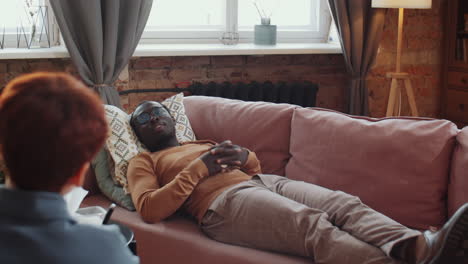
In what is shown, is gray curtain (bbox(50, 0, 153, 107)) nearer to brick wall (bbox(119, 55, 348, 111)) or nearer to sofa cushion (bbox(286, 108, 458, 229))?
brick wall (bbox(119, 55, 348, 111))

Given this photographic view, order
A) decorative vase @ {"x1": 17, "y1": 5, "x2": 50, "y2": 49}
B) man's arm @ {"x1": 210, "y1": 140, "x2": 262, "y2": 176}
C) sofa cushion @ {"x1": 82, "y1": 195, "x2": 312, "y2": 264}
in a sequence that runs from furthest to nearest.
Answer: decorative vase @ {"x1": 17, "y1": 5, "x2": 50, "y2": 49}
man's arm @ {"x1": 210, "y1": 140, "x2": 262, "y2": 176}
sofa cushion @ {"x1": 82, "y1": 195, "x2": 312, "y2": 264}

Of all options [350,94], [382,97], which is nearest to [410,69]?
[382,97]

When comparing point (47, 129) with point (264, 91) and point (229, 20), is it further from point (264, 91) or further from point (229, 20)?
point (229, 20)

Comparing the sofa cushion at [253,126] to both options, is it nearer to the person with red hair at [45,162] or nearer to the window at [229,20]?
the window at [229,20]

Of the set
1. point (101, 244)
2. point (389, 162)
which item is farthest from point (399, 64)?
point (101, 244)

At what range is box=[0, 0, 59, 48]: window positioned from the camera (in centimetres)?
329

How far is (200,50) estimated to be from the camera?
11.3 feet

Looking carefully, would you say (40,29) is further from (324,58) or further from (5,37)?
(324,58)

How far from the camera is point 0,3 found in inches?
130

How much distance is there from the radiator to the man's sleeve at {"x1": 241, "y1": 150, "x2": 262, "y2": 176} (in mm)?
1172

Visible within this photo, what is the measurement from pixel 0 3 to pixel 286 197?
2.07 meters

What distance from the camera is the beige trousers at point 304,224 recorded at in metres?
1.84

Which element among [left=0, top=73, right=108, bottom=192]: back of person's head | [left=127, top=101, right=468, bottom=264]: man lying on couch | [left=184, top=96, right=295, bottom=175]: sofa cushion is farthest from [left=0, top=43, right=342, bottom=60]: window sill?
[left=0, top=73, right=108, bottom=192]: back of person's head

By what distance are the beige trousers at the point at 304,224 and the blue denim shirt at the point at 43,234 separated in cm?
105
